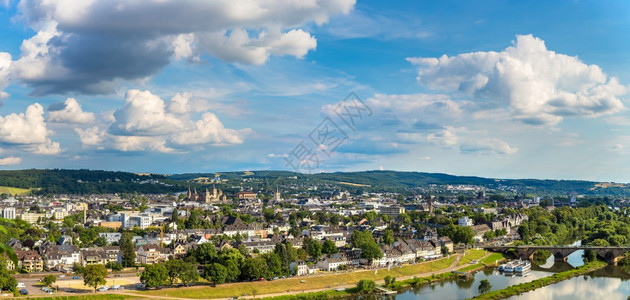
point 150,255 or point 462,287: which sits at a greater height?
point 150,255

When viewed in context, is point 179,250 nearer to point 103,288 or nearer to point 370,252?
point 103,288

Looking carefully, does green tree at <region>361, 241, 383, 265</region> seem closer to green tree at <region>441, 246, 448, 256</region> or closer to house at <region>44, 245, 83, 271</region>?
green tree at <region>441, 246, 448, 256</region>

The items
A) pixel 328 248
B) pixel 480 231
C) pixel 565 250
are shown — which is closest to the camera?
Answer: pixel 328 248

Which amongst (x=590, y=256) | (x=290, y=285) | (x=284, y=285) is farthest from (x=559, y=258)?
(x=284, y=285)

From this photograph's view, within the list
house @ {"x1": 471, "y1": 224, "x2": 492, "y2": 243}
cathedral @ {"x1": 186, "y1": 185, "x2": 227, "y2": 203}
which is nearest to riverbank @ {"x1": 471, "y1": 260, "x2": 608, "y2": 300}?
house @ {"x1": 471, "y1": 224, "x2": 492, "y2": 243}

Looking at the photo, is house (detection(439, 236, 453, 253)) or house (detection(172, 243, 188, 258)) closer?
house (detection(172, 243, 188, 258))

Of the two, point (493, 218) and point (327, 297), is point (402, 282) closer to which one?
point (327, 297)
